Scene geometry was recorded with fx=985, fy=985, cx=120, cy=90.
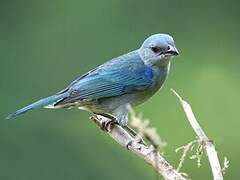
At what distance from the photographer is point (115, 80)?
5.73 metres

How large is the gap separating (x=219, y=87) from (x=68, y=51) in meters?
1.91

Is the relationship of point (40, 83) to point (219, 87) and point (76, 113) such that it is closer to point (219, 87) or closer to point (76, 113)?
point (76, 113)

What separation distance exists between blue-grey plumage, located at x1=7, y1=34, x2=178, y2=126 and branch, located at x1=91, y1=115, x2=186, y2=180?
0.10 meters

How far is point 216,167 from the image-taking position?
355cm

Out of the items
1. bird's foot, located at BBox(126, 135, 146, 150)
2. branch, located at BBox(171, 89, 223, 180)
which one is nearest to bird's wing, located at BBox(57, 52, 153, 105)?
bird's foot, located at BBox(126, 135, 146, 150)

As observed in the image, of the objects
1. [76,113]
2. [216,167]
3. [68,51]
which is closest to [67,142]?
[76,113]

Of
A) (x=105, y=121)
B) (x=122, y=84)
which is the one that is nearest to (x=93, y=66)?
(x=122, y=84)

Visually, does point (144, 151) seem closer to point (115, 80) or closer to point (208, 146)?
point (208, 146)

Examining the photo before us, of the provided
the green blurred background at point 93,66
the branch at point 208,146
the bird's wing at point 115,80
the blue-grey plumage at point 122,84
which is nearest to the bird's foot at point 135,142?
the branch at point 208,146

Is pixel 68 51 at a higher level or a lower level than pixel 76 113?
higher

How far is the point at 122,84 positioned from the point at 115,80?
47mm

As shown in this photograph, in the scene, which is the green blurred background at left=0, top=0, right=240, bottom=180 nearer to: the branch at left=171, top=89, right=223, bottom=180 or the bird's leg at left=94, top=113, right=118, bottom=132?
the bird's leg at left=94, top=113, right=118, bottom=132

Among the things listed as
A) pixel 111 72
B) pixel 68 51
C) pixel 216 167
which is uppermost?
pixel 68 51

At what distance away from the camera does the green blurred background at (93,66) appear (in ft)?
28.7
